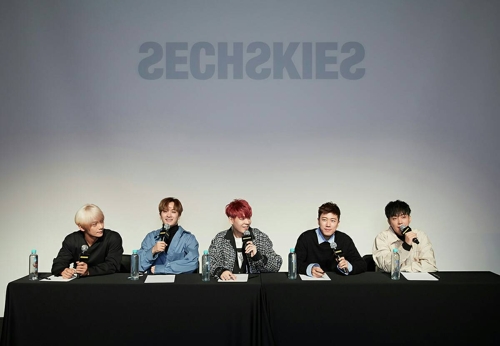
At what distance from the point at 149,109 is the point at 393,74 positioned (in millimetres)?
2186

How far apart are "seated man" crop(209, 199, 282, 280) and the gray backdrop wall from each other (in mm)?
1098

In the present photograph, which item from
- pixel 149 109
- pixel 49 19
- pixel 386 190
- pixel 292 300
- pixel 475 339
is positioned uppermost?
pixel 49 19

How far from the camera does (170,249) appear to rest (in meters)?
4.04

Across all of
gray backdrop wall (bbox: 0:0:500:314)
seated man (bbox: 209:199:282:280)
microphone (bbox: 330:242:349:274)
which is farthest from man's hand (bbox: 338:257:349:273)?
gray backdrop wall (bbox: 0:0:500:314)

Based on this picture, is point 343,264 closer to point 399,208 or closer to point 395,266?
point 395,266

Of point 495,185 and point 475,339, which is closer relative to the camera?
point 475,339

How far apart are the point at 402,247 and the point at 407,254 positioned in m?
0.08

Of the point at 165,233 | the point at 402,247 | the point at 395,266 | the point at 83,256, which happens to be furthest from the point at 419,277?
the point at 83,256

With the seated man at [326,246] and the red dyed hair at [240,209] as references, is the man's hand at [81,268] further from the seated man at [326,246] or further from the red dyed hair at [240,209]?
the seated man at [326,246]

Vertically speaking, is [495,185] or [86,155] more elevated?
[86,155]

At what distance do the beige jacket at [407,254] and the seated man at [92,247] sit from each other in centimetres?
185

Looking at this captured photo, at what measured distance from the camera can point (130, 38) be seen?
4.84 meters

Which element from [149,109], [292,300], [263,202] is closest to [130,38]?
[149,109]

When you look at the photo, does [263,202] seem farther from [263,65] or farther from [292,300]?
[292,300]
